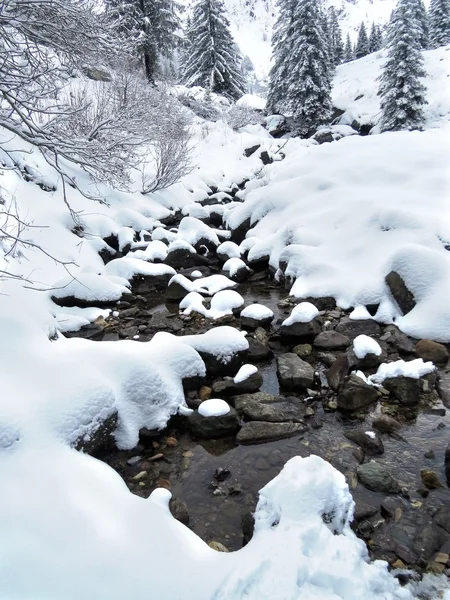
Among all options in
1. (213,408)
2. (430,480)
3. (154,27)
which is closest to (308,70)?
(154,27)

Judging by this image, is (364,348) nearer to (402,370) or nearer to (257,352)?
(402,370)

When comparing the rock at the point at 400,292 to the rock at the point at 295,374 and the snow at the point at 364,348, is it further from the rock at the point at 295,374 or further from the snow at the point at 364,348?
the rock at the point at 295,374

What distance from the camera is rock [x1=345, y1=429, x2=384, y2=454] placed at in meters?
3.34

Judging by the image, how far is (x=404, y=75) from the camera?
16.3m

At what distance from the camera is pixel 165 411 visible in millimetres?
3660

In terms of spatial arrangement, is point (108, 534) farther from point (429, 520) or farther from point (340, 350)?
point (340, 350)

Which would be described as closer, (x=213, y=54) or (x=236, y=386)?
(x=236, y=386)

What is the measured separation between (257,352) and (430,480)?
7.98 ft

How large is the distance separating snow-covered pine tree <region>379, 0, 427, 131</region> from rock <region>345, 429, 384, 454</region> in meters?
17.7

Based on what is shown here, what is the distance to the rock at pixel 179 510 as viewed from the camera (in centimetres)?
272

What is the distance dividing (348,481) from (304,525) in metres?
1.04

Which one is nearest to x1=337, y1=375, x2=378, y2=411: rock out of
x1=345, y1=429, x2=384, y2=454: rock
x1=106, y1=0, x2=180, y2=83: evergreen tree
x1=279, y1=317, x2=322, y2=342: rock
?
x1=345, y1=429, x2=384, y2=454: rock

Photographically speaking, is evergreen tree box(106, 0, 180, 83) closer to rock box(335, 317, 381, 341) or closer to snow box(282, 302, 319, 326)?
snow box(282, 302, 319, 326)

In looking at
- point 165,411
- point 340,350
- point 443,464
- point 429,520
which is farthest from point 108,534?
point 340,350
